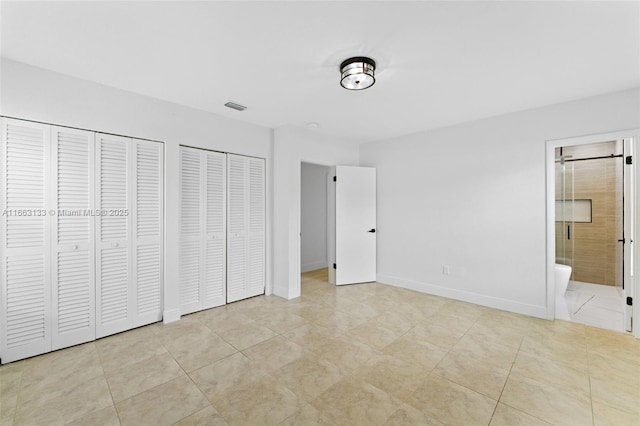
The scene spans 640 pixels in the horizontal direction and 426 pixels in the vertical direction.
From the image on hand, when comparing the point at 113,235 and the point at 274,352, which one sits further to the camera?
the point at 113,235

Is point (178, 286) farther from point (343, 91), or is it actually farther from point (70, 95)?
point (343, 91)

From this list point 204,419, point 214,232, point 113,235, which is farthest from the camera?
point 214,232

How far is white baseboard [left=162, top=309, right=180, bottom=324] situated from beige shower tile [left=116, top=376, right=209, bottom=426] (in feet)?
4.02

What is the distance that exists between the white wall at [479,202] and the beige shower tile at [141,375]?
3482mm

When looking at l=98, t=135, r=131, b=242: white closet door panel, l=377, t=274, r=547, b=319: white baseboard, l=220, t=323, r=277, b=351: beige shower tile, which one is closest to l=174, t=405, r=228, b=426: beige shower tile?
l=220, t=323, r=277, b=351: beige shower tile

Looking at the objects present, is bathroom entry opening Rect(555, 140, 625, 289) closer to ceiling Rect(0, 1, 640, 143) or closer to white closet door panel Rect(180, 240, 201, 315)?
ceiling Rect(0, 1, 640, 143)

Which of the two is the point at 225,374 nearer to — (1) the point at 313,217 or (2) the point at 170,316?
(2) the point at 170,316

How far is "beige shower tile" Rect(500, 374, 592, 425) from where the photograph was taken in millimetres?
1679

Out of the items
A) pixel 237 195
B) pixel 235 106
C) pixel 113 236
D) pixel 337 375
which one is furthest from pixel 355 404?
pixel 235 106

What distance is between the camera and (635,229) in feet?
8.94

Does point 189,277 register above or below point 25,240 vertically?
below

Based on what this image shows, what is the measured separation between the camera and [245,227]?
3875 mm

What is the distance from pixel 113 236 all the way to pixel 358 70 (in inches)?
114

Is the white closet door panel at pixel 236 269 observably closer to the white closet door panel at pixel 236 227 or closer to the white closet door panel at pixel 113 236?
the white closet door panel at pixel 236 227
